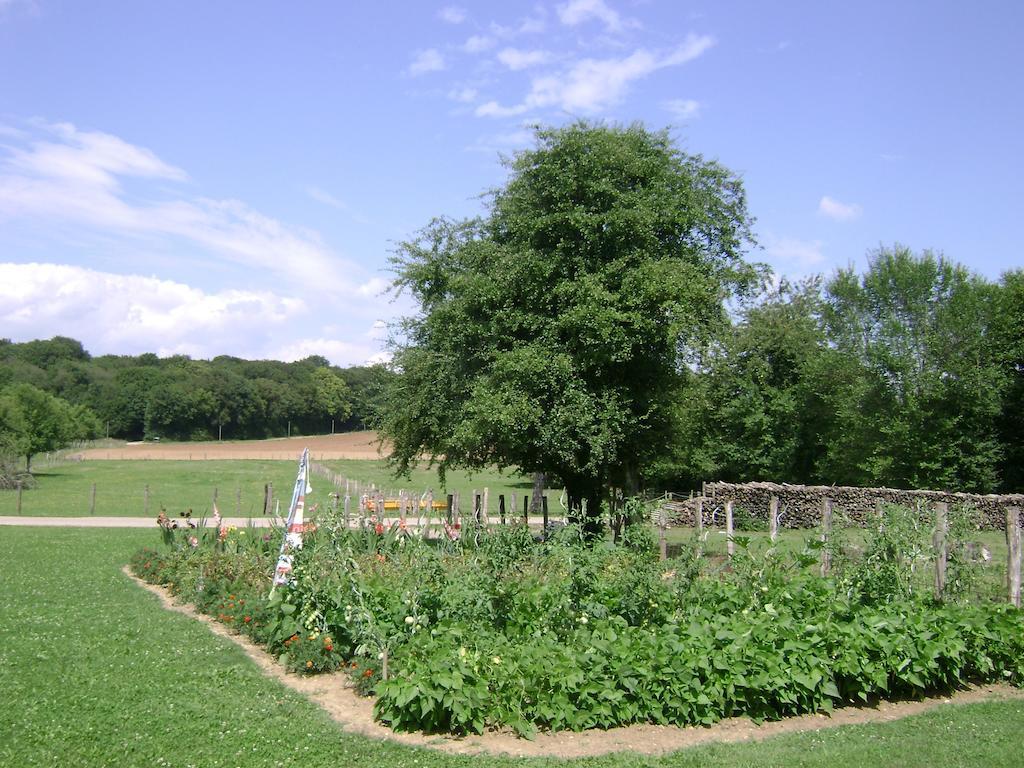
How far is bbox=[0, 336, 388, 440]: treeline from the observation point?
348 ft

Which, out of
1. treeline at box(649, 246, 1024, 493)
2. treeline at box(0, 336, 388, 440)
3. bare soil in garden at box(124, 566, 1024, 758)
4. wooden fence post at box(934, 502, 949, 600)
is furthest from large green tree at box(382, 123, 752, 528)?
treeline at box(0, 336, 388, 440)

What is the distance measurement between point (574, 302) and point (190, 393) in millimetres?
98148

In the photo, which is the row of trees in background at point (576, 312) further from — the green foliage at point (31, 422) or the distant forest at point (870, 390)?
the green foliage at point (31, 422)

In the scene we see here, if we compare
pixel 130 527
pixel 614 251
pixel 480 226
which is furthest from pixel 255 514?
pixel 614 251

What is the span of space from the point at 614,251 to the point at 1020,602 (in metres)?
10.4

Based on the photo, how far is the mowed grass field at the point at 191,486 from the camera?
3344cm

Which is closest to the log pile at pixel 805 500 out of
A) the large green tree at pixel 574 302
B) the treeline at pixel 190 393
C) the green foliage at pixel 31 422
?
the large green tree at pixel 574 302

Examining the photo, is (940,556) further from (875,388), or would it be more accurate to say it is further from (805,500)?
(875,388)

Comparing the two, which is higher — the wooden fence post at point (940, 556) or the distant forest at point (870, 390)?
the distant forest at point (870, 390)

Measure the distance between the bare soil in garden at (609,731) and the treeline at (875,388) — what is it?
75.8ft

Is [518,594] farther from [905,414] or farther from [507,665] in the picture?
[905,414]

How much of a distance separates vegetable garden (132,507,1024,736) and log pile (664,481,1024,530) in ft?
59.3

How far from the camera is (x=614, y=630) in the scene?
24.6 ft

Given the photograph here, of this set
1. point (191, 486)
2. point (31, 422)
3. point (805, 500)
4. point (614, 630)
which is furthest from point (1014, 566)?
point (31, 422)
